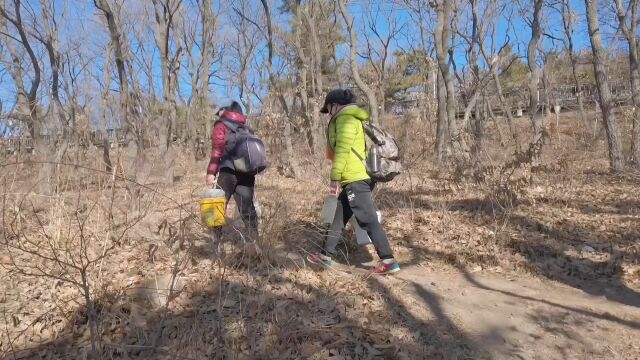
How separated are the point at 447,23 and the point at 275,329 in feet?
34.2

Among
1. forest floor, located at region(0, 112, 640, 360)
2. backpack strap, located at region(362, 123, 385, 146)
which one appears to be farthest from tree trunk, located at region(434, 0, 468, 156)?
backpack strap, located at region(362, 123, 385, 146)

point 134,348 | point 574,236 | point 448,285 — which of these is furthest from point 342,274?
point 574,236

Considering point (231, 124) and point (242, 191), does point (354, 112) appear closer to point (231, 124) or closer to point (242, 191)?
point (231, 124)

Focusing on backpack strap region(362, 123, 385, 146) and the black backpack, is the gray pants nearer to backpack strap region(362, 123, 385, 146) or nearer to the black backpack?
backpack strap region(362, 123, 385, 146)

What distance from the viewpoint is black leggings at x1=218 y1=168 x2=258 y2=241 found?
3721mm

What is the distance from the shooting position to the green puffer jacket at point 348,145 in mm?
3416

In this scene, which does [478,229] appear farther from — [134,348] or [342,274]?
[134,348]

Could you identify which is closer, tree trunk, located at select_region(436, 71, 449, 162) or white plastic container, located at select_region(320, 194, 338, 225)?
white plastic container, located at select_region(320, 194, 338, 225)

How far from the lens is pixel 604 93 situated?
801 cm

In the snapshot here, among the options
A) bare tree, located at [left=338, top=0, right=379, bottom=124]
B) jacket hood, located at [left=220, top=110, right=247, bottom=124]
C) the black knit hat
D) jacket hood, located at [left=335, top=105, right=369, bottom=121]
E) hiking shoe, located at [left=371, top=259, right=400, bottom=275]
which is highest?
bare tree, located at [left=338, top=0, right=379, bottom=124]

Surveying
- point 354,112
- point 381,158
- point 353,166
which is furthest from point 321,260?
point 354,112

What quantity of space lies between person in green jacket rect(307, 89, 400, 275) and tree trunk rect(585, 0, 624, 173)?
22.0ft

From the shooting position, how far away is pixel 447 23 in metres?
11.1

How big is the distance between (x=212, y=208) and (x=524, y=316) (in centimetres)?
246
